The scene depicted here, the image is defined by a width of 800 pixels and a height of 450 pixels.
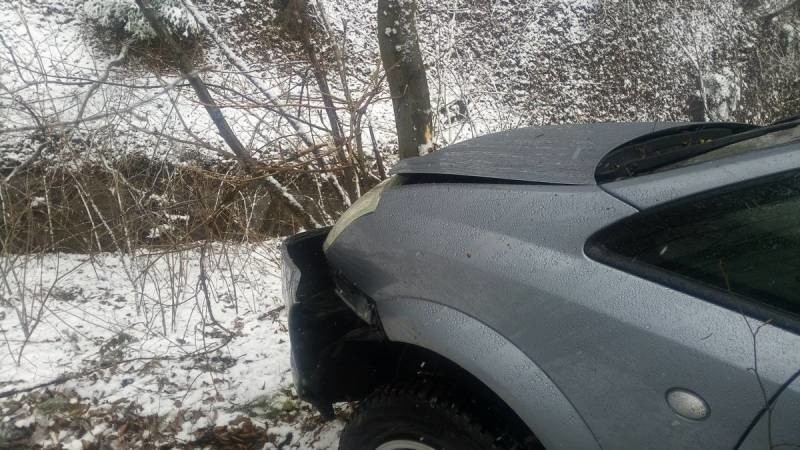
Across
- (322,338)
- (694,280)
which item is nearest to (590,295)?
(694,280)

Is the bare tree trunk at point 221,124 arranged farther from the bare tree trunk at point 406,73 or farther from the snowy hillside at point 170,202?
the bare tree trunk at point 406,73

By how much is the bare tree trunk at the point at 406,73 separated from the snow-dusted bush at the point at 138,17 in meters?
3.47

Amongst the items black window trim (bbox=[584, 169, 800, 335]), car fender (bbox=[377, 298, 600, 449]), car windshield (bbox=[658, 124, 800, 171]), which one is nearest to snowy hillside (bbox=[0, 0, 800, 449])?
car fender (bbox=[377, 298, 600, 449])

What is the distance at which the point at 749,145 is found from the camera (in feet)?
5.16

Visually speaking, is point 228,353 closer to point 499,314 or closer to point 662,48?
point 499,314

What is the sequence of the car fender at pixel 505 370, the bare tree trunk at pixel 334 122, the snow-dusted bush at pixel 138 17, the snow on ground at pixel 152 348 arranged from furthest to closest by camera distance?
the snow-dusted bush at pixel 138 17 → the bare tree trunk at pixel 334 122 → the snow on ground at pixel 152 348 → the car fender at pixel 505 370

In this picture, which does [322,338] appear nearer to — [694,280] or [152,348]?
[694,280]

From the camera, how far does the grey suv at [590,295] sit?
1212 mm

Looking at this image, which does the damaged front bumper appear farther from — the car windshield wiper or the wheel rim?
the car windshield wiper

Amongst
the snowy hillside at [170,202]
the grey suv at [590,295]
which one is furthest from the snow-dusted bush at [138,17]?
the grey suv at [590,295]

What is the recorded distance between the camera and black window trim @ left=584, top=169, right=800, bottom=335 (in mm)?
1190

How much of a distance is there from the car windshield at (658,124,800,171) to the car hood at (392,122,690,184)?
286 millimetres

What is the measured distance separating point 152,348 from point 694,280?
3700mm

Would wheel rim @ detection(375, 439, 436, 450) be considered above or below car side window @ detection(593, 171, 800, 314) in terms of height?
below
